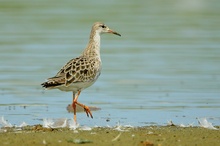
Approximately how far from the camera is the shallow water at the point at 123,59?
13.4 metres

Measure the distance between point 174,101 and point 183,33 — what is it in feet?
33.7

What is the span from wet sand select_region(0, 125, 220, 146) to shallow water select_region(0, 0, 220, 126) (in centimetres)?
Result: 155

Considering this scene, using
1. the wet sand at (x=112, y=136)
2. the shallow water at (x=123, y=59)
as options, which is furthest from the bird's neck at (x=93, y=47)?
the wet sand at (x=112, y=136)

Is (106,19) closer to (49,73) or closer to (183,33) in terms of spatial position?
(183,33)

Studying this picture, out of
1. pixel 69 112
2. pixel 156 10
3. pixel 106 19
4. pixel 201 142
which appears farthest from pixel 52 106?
pixel 156 10

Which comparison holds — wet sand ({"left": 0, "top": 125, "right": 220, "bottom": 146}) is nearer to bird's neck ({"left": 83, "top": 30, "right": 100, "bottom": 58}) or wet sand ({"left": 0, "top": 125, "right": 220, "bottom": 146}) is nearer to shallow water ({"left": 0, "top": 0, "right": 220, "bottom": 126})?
shallow water ({"left": 0, "top": 0, "right": 220, "bottom": 126})

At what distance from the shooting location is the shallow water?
43.8 ft

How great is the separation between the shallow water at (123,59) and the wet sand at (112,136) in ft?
5.10

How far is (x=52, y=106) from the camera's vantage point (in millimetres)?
13703

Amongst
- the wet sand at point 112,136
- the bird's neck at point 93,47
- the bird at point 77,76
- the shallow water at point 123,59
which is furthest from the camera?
the shallow water at point 123,59

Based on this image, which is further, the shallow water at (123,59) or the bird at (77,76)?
the shallow water at (123,59)

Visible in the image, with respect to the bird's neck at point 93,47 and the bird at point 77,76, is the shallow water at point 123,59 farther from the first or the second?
the bird's neck at point 93,47

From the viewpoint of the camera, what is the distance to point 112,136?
32.2 ft

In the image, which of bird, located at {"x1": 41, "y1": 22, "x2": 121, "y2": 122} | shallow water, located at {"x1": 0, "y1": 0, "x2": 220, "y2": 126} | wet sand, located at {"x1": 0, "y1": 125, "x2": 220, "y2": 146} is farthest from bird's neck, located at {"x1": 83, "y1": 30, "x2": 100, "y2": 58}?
wet sand, located at {"x1": 0, "y1": 125, "x2": 220, "y2": 146}
